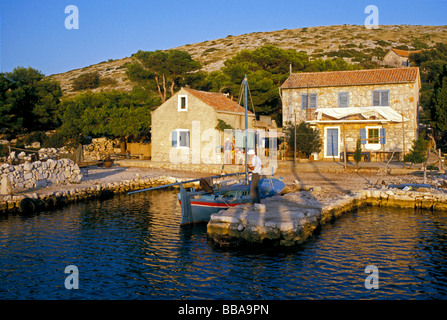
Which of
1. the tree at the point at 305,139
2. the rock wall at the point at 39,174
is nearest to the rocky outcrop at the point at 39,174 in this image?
the rock wall at the point at 39,174

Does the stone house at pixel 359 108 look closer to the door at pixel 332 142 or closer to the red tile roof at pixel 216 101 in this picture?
the door at pixel 332 142

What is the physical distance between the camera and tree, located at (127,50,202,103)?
4650cm

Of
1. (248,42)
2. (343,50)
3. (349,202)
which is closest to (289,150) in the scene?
(349,202)

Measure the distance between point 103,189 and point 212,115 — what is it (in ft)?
35.4

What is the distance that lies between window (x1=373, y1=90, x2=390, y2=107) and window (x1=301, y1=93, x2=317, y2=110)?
4.69m

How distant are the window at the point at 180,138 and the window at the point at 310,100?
33.7 feet

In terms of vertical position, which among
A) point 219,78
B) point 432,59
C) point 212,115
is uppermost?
point 432,59

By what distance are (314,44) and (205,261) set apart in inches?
3396

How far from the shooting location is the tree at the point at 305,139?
100ft

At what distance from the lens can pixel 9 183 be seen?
18969 millimetres

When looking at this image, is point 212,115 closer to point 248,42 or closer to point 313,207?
point 313,207

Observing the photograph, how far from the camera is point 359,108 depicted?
3206 centimetres
